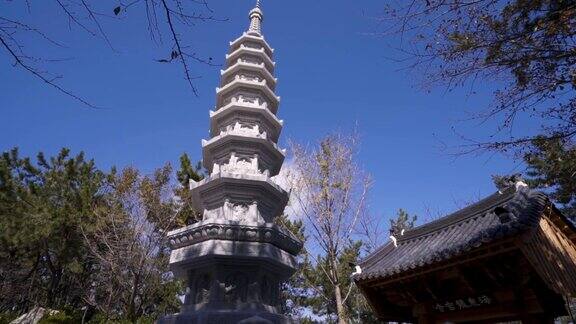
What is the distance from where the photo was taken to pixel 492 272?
20.6 ft

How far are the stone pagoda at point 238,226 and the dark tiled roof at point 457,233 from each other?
106 inches

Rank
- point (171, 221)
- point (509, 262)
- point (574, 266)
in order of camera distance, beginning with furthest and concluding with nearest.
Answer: point (171, 221), point (574, 266), point (509, 262)

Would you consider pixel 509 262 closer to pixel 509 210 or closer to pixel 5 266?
pixel 509 210

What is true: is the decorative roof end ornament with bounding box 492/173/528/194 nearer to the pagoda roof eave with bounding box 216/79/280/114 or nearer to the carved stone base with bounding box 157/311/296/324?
the carved stone base with bounding box 157/311/296/324

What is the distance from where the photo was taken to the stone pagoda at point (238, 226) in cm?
951

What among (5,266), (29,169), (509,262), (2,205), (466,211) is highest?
(29,169)

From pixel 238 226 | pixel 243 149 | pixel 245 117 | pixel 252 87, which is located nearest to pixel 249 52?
pixel 252 87

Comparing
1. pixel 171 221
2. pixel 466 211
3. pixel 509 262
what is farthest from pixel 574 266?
pixel 171 221

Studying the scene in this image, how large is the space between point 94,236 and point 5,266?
23.6ft

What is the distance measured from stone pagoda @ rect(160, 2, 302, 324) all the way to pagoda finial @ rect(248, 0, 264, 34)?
3.88m

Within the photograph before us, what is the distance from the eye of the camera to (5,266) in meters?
21.5

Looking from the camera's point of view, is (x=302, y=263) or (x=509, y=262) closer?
(x=509, y=262)

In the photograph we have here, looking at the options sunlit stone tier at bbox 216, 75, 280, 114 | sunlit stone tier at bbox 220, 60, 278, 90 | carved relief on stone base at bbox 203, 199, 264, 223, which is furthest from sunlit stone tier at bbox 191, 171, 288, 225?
sunlit stone tier at bbox 220, 60, 278, 90

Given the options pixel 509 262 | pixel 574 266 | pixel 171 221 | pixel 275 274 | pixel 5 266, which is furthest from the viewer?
pixel 5 266
